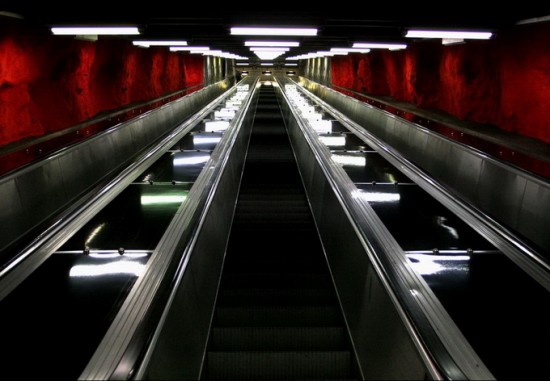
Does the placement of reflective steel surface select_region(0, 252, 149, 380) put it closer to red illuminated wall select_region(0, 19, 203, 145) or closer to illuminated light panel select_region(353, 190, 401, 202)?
illuminated light panel select_region(353, 190, 401, 202)

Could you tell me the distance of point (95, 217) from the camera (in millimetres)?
4316

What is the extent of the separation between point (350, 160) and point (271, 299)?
11.4 ft

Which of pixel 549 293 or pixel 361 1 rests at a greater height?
pixel 361 1

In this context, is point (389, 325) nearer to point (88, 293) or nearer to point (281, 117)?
point (88, 293)

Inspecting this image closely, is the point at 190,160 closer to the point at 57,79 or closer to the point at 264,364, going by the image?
the point at 264,364

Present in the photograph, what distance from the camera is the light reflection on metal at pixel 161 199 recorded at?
4.81 metres

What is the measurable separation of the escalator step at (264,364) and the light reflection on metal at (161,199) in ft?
6.69

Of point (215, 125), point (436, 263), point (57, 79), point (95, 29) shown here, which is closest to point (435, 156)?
point (215, 125)

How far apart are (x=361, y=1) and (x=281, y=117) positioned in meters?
10.8

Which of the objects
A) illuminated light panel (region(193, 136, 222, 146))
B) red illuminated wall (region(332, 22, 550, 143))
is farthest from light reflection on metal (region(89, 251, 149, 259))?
red illuminated wall (region(332, 22, 550, 143))

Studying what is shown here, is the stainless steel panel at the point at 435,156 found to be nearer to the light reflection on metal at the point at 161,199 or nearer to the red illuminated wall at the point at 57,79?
the light reflection on metal at the point at 161,199

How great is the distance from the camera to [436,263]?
337 cm

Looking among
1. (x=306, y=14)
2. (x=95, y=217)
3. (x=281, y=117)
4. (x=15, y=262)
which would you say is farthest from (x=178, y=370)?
(x=281, y=117)

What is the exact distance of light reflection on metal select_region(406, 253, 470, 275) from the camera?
3.24 meters
